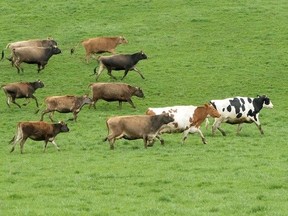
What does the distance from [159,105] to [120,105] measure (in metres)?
1.82

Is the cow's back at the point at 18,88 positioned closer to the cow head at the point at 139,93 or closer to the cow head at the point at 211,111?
the cow head at the point at 139,93

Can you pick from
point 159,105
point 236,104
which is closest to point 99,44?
point 159,105

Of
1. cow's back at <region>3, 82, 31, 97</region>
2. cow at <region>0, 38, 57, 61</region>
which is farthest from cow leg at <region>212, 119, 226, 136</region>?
cow at <region>0, 38, 57, 61</region>

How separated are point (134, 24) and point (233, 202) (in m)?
33.1

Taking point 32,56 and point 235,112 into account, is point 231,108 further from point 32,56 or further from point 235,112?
point 32,56

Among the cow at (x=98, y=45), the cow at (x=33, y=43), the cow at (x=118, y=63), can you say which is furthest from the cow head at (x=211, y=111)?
the cow at (x=33, y=43)

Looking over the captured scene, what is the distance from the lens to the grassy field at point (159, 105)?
16.1 metres

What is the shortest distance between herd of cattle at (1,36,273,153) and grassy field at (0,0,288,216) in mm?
567

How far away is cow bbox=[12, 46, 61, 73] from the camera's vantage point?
3781 cm

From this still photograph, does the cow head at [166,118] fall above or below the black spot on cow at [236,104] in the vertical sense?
above

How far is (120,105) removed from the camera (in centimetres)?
3278

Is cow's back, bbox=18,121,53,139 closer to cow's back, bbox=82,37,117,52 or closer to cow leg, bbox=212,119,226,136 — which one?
cow leg, bbox=212,119,226,136

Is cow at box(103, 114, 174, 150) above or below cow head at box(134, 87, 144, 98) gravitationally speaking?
above

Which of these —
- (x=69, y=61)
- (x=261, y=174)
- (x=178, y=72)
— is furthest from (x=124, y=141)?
(x=69, y=61)
